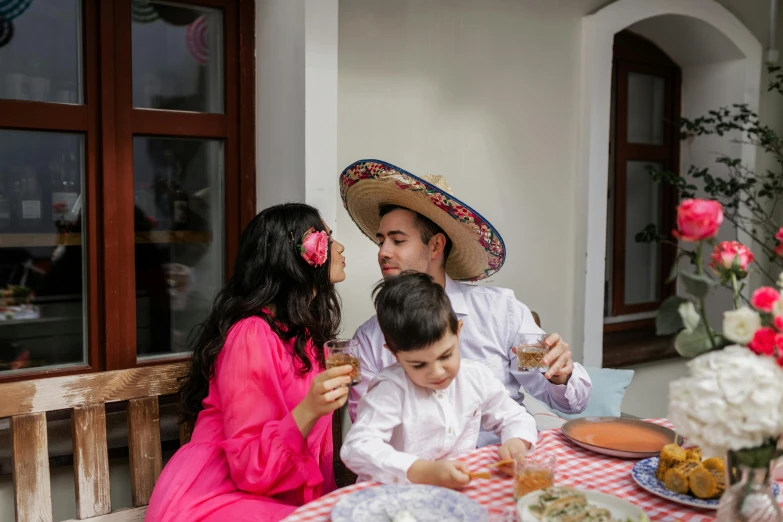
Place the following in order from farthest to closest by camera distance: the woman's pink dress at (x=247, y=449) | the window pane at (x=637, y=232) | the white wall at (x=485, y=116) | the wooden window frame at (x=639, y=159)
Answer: the window pane at (x=637, y=232) → the wooden window frame at (x=639, y=159) → the white wall at (x=485, y=116) → the woman's pink dress at (x=247, y=449)

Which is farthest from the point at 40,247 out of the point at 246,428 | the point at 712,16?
the point at 712,16

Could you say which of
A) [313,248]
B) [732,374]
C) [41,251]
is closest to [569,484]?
[732,374]

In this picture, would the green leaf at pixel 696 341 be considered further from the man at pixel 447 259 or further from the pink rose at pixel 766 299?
the man at pixel 447 259

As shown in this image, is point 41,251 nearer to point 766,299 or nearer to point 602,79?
point 766,299

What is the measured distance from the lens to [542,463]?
1444mm

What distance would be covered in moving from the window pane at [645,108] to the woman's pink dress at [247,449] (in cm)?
321

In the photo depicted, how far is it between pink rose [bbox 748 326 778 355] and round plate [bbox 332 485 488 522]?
1.89 ft

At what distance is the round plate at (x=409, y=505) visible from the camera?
4.44 ft

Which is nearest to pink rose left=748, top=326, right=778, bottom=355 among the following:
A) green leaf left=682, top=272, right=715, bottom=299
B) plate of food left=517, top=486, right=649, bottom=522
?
green leaf left=682, top=272, right=715, bottom=299

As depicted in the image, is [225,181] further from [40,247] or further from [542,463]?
[542,463]

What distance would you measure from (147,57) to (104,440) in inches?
54.1

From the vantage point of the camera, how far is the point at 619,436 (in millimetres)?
1838

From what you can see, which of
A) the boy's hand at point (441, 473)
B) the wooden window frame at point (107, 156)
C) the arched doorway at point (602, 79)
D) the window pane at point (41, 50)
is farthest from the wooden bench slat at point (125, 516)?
the arched doorway at point (602, 79)

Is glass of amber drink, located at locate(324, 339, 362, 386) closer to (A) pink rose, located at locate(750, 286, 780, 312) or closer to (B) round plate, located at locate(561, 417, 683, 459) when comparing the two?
(B) round plate, located at locate(561, 417, 683, 459)
